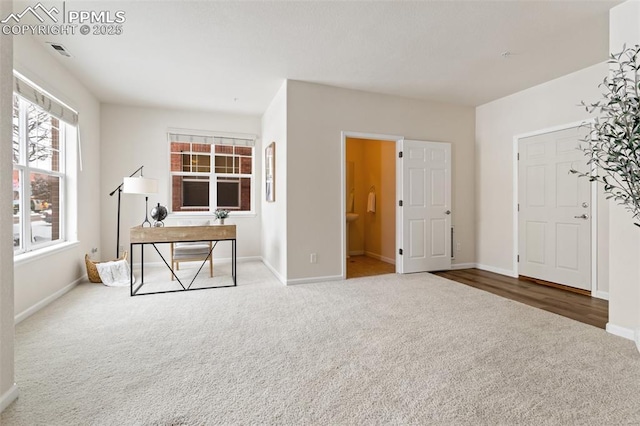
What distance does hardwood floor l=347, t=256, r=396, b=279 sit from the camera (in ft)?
15.5

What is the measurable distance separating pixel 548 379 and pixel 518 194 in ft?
10.8

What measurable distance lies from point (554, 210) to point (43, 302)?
6.11 m

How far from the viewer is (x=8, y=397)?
1598 mm

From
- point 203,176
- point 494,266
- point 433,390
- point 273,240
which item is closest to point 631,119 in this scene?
point 433,390

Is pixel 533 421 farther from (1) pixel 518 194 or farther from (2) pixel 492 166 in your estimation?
(2) pixel 492 166

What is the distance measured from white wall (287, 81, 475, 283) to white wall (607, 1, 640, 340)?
98.1 inches

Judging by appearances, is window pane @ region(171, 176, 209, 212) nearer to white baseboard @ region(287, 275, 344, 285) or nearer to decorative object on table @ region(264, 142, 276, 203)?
decorative object on table @ region(264, 142, 276, 203)

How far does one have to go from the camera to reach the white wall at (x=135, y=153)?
4938mm

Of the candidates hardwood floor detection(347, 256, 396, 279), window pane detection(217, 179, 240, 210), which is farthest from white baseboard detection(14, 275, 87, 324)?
hardwood floor detection(347, 256, 396, 279)

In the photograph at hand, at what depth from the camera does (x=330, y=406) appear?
159 cm

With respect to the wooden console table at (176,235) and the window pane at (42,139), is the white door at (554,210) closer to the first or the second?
the wooden console table at (176,235)

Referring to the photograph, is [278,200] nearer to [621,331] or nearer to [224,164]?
[224,164]

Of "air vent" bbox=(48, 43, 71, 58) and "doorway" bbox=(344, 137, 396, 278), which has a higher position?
"air vent" bbox=(48, 43, 71, 58)

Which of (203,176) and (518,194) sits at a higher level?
(203,176)
